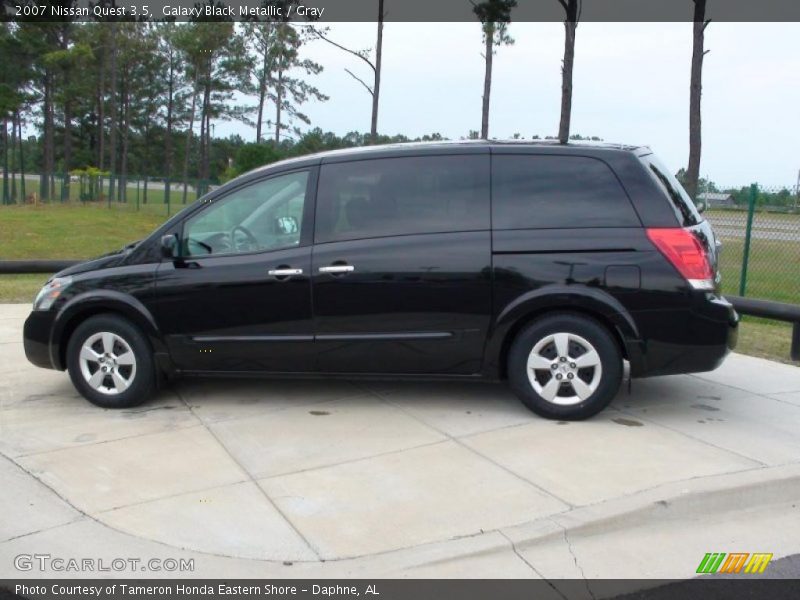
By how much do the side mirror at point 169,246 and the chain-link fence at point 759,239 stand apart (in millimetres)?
8143

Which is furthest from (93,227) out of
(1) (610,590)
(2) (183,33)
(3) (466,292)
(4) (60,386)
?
(1) (610,590)

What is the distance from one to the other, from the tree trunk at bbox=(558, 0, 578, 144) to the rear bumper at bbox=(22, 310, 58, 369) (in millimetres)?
13803

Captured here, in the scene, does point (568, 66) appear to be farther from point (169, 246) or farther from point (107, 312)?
point (107, 312)

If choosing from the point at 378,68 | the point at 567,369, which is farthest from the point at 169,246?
the point at 378,68

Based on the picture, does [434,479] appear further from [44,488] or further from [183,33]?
[183,33]

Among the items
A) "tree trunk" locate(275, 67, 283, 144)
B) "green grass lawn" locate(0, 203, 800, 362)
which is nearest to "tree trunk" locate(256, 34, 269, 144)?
"tree trunk" locate(275, 67, 283, 144)

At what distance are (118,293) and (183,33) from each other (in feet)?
144

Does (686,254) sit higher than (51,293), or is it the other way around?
(686,254)

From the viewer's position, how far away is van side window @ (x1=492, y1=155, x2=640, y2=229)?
5387 millimetres

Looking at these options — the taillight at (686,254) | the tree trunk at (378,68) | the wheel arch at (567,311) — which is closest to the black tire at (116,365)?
the wheel arch at (567,311)

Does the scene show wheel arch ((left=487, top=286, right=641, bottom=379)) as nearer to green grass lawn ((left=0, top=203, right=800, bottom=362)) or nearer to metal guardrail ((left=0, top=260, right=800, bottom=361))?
metal guardrail ((left=0, top=260, right=800, bottom=361))

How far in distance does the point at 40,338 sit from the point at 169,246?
1216 millimetres

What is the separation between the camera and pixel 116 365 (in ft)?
19.1

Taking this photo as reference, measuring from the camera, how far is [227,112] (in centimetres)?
5544
